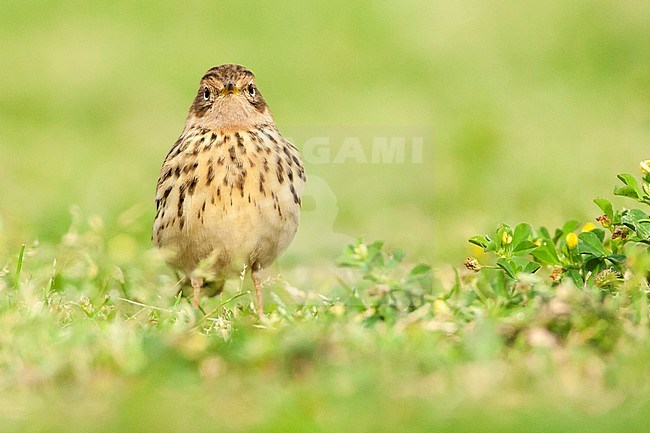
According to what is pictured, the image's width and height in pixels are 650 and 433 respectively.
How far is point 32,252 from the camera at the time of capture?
248 inches

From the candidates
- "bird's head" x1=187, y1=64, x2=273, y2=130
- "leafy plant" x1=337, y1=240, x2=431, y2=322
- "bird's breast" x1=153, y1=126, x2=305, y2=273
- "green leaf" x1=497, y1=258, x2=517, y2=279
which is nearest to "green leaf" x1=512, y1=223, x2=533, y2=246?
"green leaf" x1=497, y1=258, x2=517, y2=279

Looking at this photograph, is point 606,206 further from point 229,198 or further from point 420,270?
point 229,198

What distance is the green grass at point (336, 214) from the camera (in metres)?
4.42

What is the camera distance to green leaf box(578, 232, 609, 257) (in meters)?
5.68

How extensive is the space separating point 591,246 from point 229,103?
87.3 inches

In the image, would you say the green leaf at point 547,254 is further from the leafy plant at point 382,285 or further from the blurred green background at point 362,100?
the blurred green background at point 362,100

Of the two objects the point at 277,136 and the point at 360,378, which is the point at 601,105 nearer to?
the point at 277,136

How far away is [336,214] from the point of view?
955cm

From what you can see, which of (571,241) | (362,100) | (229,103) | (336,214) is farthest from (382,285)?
(362,100)

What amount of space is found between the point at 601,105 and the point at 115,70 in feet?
18.0

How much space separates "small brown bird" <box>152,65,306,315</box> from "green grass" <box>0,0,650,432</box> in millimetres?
221

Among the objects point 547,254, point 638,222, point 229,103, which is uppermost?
point 229,103

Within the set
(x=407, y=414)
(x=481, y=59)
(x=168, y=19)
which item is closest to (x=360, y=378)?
(x=407, y=414)

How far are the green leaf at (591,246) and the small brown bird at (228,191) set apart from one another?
161 cm
